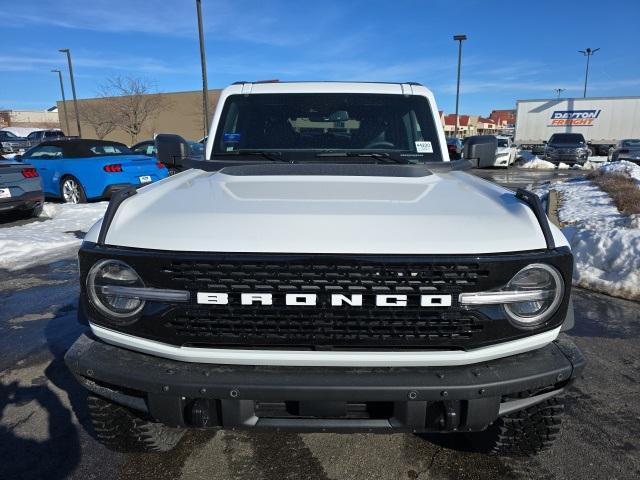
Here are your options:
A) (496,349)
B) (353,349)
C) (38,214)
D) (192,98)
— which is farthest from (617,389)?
(192,98)

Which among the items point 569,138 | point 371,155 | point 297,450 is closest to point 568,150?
point 569,138

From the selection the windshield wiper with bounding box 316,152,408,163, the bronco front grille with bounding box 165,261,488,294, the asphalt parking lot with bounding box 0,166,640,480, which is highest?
the windshield wiper with bounding box 316,152,408,163

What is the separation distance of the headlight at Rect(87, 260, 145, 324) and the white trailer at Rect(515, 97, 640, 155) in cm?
3565

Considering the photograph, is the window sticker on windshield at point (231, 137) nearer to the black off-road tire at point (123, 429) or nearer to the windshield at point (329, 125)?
the windshield at point (329, 125)

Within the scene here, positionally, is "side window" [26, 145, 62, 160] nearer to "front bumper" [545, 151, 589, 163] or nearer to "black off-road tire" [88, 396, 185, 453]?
"black off-road tire" [88, 396, 185, 453]

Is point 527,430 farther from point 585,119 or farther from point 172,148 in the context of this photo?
point 585,119

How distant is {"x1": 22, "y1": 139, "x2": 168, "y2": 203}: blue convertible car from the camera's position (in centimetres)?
1053

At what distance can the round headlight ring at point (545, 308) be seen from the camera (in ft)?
6.31

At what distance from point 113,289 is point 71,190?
10.2m

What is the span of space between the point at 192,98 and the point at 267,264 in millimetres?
48893

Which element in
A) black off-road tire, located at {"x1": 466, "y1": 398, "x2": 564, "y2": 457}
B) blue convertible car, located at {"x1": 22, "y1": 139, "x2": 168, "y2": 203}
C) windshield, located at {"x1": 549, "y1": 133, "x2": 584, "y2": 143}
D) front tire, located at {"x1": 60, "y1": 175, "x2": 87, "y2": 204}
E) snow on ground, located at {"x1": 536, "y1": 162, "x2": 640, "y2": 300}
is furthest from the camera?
windshield, located at {"x1": 549, "y1": 133, "x2": 584, "y2": 143}

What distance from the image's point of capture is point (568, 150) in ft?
81.9

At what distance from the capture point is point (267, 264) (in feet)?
6.06

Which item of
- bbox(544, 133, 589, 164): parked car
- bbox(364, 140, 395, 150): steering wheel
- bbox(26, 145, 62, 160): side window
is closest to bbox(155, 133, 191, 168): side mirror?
bbox(364, 140, 395, 150): steering wheel
